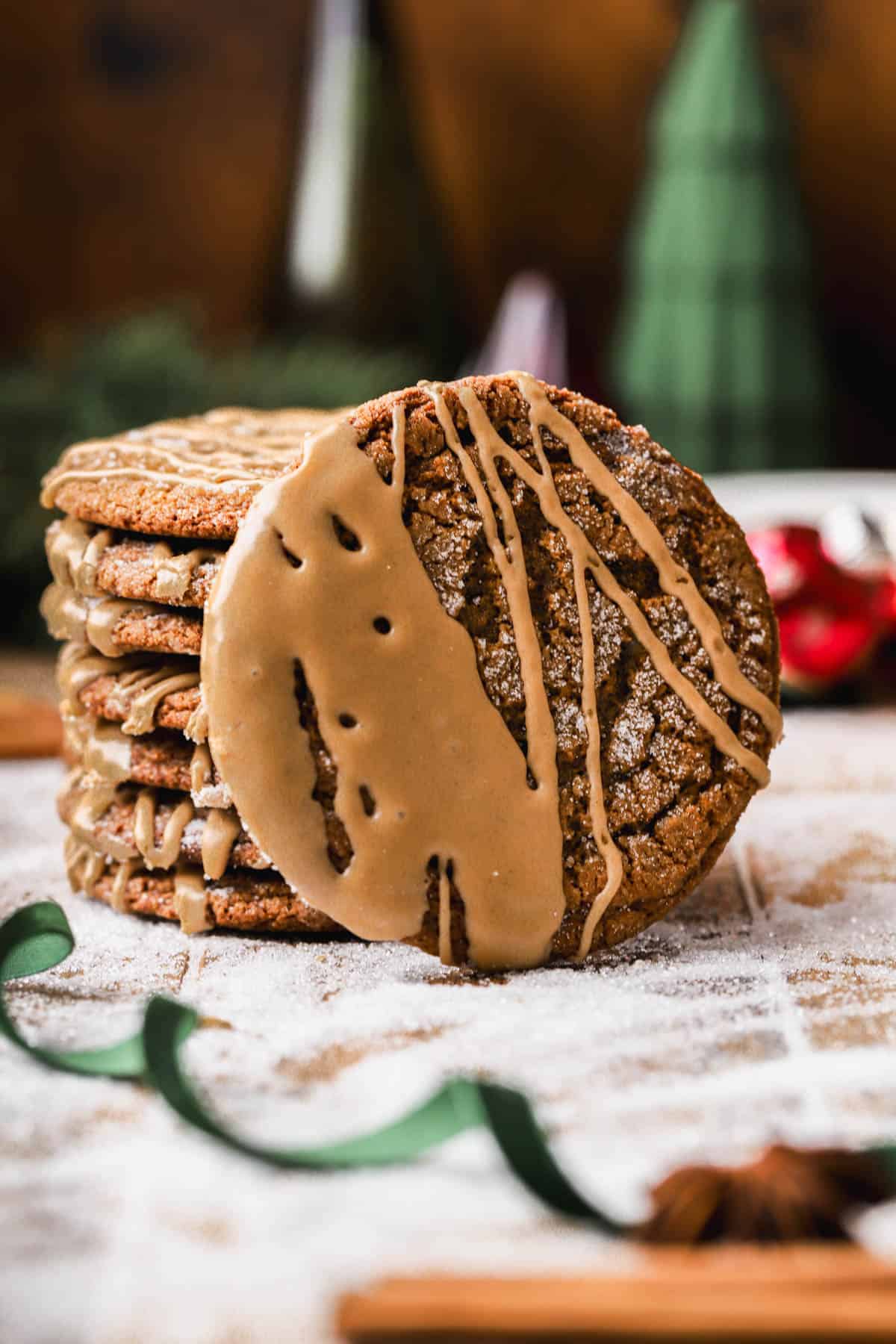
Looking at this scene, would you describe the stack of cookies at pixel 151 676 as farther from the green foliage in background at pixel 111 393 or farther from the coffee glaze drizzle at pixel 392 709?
the green foliage in background at pixel 111 393

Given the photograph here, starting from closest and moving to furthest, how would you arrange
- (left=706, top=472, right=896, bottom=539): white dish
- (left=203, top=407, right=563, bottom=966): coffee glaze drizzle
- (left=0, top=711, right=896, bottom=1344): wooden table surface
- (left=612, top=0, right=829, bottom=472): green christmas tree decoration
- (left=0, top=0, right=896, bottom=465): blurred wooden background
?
(left=0, top=711, right=896, bottom=1344): wooden table surface → (left=203, top=407, right=563, bottom=966): coffee glaze drizzle → (left=706, top=472, right=896, bottom=539): white dish → (left=612, top=0, right=829, bottom=472): green christmas tree decoration → (left=0, top=0, right=896, bottom=465): blurred wooden background

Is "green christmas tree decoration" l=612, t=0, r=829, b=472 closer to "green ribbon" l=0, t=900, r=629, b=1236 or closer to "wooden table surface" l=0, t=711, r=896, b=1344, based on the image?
"wooden table surface" l=0, t=711, r=896, b=1344

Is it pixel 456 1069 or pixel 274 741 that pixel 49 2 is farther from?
pixel 456 1069

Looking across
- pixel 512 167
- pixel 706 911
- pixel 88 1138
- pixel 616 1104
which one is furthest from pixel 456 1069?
pixel 512 167

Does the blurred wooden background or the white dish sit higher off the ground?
the blurred wooden background

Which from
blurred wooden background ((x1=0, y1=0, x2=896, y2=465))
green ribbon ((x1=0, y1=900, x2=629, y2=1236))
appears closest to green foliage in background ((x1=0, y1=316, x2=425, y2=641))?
blurred wooden background ((x1=0, y1=0, x2=896, y2=465))

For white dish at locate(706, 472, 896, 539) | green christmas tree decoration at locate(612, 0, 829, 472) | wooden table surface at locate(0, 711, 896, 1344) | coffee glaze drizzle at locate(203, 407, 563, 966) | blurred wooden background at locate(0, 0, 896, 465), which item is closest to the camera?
wooden table surface at locate(0, 711, 896, 1344)
